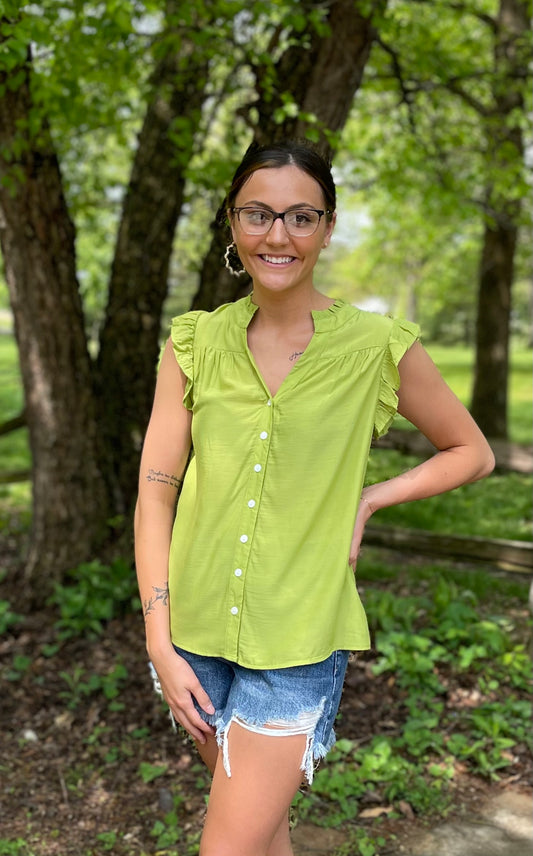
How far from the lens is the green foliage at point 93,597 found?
5410 millimetres

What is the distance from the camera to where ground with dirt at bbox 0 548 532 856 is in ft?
11.9

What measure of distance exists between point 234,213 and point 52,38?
2.87 meters

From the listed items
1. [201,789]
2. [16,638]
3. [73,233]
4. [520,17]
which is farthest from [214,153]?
[520,17]

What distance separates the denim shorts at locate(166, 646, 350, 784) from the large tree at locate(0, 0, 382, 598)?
11.2 ft

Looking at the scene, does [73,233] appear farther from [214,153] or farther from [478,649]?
[478,649]

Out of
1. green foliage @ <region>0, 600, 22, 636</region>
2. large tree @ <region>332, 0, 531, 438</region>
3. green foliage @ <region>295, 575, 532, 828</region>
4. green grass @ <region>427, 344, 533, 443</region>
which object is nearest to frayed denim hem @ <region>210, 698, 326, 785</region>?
green foliage @ <region>295, 575, 532, 828</region>

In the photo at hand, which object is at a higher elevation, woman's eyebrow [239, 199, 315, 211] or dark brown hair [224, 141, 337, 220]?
dark brown hair [224, 141, 337, 220]

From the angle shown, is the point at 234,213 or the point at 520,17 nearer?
the point at 234,213

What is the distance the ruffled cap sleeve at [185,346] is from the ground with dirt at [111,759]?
2.19m

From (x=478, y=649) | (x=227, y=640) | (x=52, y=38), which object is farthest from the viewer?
(x=478, y=649)

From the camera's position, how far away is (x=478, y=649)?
15.6ft

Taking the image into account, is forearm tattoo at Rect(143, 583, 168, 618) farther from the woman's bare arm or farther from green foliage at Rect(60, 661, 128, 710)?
green foliage at Rect(60, 661, 128, 710)

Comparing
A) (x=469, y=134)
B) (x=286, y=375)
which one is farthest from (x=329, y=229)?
(x=469, y=134)

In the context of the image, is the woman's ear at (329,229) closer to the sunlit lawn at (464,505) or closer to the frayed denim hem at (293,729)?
the frayed denim hem at (293,729)
